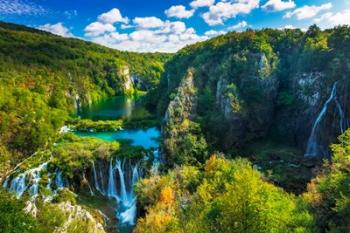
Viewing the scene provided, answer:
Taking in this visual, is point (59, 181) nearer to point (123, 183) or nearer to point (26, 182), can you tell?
point (26, 182)

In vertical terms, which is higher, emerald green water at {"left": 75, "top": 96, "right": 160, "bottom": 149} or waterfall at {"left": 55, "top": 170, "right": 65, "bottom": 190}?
emerald green water at {"left": 75, "top": 96, "right": 160, "bottom": 149}

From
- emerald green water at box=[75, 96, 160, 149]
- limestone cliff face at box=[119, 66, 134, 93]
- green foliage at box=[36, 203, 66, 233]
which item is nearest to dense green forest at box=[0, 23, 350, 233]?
green foliage at box=[36, 203, 66, 233]

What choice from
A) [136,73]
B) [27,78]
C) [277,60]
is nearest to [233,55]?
[277,60]

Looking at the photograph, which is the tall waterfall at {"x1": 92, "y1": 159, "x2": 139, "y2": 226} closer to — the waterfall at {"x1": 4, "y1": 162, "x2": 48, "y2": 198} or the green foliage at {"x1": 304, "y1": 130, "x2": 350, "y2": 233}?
the waterfall at {"x1": 4, "y1": 162, "x2": 48, "y2": 198}

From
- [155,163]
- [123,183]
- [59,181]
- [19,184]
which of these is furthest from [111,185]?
[19,184]

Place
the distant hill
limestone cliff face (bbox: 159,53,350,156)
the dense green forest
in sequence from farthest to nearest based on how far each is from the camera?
1. the distant hill
2. limestone cliff face (bbox: 159,53,350,156)
3. the dense green forest

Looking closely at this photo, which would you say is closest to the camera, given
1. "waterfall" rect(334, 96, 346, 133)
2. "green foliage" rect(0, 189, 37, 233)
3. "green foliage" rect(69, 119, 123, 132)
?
"green foliage" rect(0, 189, 37, 233)
